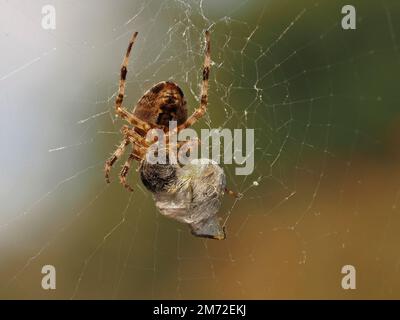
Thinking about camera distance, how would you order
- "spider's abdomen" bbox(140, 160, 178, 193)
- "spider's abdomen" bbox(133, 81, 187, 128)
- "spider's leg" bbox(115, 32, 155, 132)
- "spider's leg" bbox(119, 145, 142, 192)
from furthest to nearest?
"spider's leg" bbox(119, 145, 142, 192) → "spider's leg" bbox(115, 32, 155, 132) → "spider's abdomen" bbox(133, 81, 187, 128) → "spider's abdomen" bbox(140, 160, 178, 193)

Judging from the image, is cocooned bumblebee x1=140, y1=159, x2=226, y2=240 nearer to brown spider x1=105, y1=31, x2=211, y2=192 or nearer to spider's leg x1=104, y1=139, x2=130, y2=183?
brown spider x1=105, y1=31, x2=211, y2=192

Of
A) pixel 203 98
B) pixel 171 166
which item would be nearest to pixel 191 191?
pixel 171 166

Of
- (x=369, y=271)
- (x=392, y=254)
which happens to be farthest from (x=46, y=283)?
(x=392, y=254)

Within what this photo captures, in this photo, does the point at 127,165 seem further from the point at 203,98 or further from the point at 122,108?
the point at 203,98

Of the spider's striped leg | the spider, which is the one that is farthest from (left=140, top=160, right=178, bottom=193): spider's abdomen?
the spider's striped leg

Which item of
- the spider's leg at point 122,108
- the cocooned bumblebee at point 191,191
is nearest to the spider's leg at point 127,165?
the spider's leg at point 122,108

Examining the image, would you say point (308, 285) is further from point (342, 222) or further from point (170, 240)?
point (170, 240)

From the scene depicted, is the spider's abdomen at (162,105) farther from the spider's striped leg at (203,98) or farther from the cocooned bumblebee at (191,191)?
the cocooned bumblebee at (191,191)

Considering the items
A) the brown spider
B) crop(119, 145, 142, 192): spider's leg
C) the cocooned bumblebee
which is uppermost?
the brown spider
